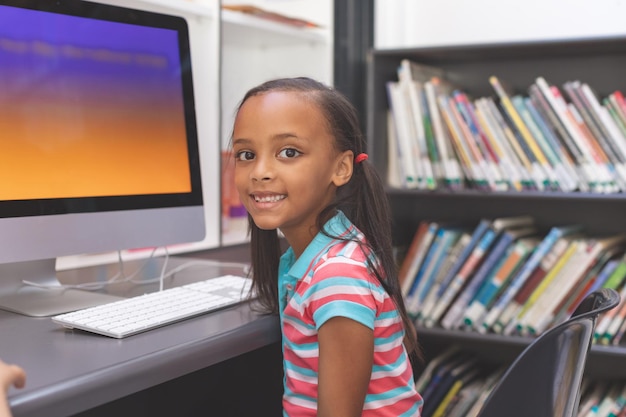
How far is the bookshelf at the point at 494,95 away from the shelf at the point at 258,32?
0.24m

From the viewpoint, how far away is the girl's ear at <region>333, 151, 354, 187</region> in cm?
115

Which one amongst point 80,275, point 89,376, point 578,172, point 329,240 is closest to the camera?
point 89,376

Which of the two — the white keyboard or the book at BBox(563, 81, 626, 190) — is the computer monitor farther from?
the book at BBox(563, 81, 626, 190)

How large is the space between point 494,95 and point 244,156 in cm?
147

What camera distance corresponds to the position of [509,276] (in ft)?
6.93

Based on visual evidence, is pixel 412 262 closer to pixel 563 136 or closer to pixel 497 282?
pixel 497 282

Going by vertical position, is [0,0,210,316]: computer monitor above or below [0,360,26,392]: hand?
above

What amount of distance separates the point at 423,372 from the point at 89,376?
61.6 inches

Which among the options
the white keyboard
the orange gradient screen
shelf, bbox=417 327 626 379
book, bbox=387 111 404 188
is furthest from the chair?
book, bbox=387 111 404 188

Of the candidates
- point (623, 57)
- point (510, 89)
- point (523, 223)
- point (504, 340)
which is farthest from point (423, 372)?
point (623, 57)

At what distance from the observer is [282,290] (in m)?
1.16

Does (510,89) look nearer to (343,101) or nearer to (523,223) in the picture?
(523,223)

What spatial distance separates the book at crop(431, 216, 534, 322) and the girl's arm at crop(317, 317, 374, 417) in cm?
121

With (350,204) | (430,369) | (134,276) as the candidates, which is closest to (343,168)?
(350,204)
